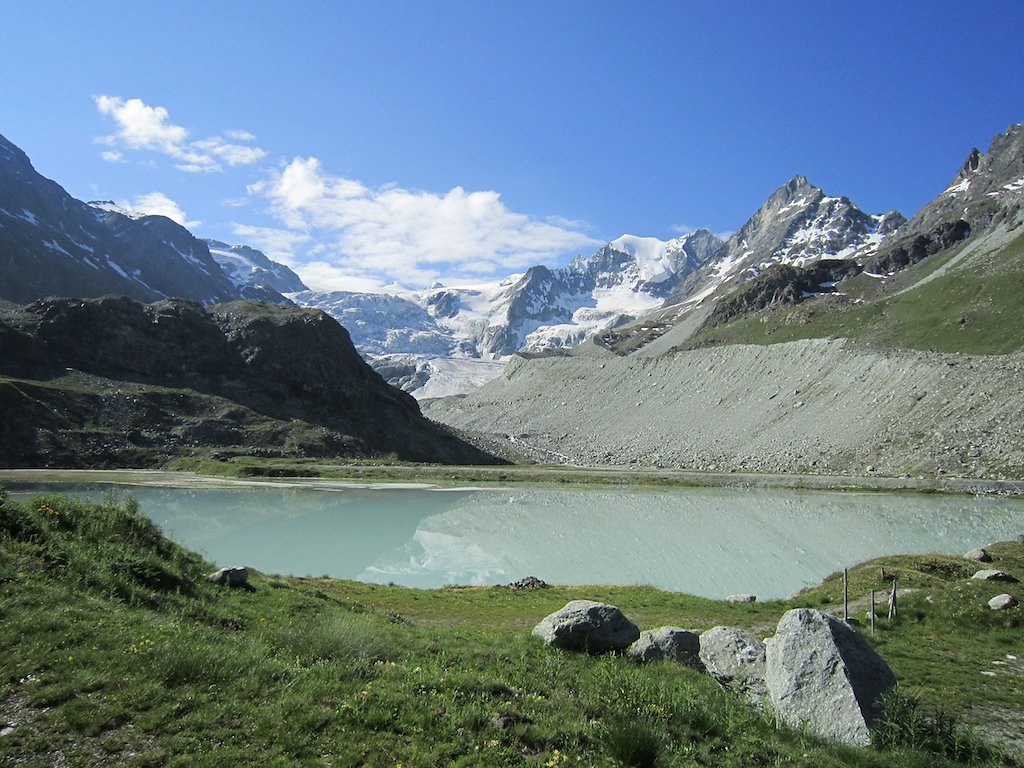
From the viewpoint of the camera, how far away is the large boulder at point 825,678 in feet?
34.3

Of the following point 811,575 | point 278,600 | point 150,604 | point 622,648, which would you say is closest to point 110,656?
point 150,604

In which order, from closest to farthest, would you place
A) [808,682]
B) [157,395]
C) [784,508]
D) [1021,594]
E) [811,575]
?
1. [808,682]
2. [1021,594]
3. [811,575]
4. [784,508]
5. [157,395]

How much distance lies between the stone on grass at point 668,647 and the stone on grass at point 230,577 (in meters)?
11.3

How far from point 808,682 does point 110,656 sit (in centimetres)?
1164

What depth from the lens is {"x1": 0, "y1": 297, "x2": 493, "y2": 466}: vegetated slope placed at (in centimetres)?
9619

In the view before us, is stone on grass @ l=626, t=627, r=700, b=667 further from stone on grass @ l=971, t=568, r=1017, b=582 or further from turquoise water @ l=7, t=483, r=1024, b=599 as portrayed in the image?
turquoise water @ l=7, t=483, r=1024, b=599

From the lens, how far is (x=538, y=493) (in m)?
74.4

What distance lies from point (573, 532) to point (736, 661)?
115 feet

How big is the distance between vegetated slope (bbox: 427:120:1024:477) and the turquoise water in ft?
67.9

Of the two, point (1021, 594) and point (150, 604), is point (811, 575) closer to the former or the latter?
point (1021, 594)

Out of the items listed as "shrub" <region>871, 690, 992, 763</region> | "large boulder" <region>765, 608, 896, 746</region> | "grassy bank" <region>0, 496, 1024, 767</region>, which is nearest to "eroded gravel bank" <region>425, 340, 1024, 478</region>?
"grassy bank" <region>0, 496, 1024, 767</region>

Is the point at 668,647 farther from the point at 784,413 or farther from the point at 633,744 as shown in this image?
the point at 784,413

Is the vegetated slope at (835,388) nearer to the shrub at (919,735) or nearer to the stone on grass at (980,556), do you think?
the stone on grass at (980,556)

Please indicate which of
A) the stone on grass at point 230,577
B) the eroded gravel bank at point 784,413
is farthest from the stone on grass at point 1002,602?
the eroded gravel bank at point 784,413
